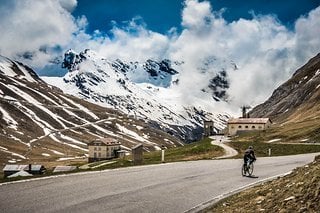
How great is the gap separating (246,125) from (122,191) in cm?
13904

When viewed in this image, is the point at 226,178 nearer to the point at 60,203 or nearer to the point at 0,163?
the point at 60,203

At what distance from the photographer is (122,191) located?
20484mm

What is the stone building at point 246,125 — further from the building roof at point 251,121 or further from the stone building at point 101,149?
the stone building at point 101,149

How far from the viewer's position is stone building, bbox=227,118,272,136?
153 m

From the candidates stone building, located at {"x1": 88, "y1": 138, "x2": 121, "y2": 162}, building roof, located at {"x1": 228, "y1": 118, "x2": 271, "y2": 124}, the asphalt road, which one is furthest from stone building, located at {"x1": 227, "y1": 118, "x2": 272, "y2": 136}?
the asphalt road

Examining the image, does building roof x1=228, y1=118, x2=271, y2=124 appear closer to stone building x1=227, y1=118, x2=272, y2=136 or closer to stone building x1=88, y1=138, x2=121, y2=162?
stone building x1=227, y1=118, x2=272, y2=136

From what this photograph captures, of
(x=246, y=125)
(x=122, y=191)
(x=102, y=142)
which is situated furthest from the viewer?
(x=102, y=142)

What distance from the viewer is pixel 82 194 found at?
763 inches

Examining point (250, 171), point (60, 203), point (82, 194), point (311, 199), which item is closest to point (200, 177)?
point (250, 171)

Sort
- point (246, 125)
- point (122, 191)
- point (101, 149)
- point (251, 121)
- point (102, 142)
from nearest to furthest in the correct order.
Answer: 1. point (122, 191)
2. point (246, 125)
3. point (251, 121)
4. point (101, 149)
5. point (102, 142)

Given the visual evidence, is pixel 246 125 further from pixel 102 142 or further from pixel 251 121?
pixel 102 142

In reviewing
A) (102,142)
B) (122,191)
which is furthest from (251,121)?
(122,191)

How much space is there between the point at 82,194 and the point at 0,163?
146820 millimetres

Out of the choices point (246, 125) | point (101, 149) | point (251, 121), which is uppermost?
point (251, 121)
